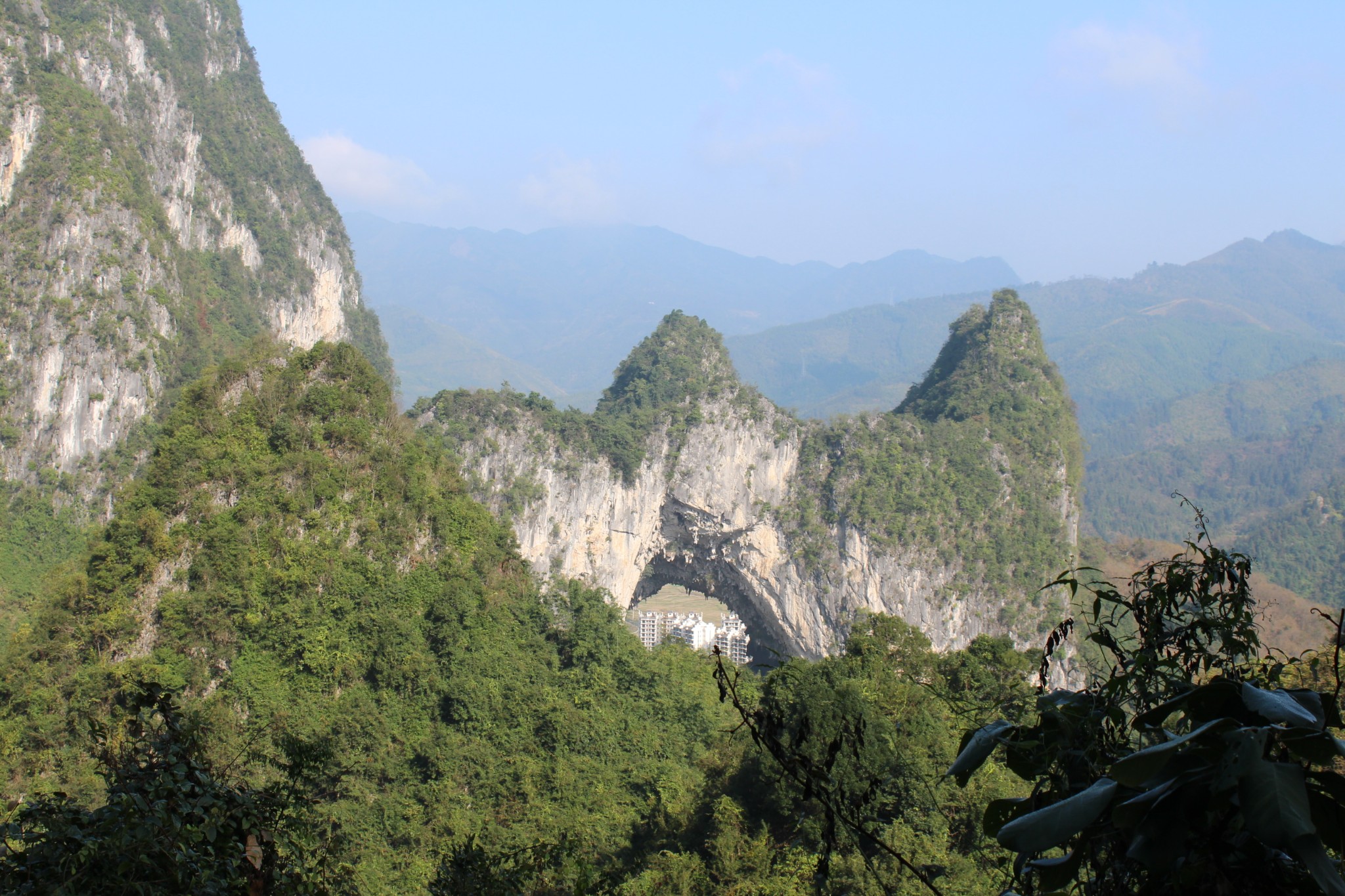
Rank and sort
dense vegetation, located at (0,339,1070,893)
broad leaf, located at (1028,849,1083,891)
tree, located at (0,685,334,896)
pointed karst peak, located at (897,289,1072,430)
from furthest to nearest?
pointed karst peak, located at (897,289,1072,430)
dense vegetation, located at (0,339,1070,893)
tree, located at (0,685,334,896)
broad leaf, located at (1028,849,1083,891)

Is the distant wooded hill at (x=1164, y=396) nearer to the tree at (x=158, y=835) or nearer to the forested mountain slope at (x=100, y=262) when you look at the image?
the forested mountain slope at (x=100, y=262)

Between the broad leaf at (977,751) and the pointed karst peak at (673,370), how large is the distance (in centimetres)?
2969

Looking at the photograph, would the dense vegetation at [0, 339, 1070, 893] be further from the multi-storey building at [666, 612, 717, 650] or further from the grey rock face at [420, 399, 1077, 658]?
the multi-storey building at [666, 612, 717, 650]

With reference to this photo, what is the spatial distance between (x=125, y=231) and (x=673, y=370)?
19646 millimetres

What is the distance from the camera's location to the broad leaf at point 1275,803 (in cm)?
126

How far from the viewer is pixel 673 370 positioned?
33.1 metres

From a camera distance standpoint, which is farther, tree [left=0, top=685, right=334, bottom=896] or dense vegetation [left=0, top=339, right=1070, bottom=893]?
dense vegetation [left=0, top=339, right=1070, bottom=893]

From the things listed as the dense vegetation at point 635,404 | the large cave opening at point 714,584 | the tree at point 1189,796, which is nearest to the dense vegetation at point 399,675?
the tree at point 1189,796

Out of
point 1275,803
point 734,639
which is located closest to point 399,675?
point 1275,803

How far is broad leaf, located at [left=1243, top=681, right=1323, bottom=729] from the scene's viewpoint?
1.46m

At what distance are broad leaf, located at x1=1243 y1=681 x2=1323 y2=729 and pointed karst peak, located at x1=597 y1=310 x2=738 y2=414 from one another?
30.1m

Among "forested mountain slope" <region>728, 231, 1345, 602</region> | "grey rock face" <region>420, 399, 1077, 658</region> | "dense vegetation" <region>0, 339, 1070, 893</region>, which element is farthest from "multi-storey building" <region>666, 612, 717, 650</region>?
"forested mountain slope" <region>728, 231, 1345, 602</region>

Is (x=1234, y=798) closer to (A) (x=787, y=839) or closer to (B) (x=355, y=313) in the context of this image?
(A) (x=787, y=839)

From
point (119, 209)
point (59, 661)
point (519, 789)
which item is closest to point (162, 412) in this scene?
point (119, 209)
